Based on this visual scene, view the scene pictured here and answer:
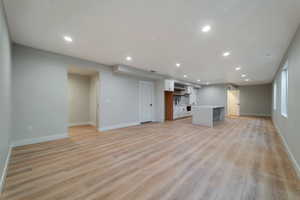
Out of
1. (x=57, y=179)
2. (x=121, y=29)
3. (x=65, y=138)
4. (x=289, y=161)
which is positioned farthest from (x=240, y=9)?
(x=65, y=138)

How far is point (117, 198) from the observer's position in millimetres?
1521

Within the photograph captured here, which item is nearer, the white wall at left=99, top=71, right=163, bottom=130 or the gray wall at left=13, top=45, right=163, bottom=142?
the gray wall at left=13, top=45, right=163, bottom=142

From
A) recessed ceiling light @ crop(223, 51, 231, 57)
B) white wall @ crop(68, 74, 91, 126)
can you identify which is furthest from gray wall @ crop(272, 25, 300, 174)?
white wall @ crop(68, 74, 91, 126)

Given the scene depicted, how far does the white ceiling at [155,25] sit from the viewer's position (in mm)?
1824

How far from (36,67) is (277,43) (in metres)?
6.28

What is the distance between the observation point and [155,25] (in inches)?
91.5

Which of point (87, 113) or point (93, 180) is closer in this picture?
point (93, 180)

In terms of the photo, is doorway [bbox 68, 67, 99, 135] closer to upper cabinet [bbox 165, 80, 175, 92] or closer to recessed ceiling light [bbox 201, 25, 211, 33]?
upper cabinet [bbox 165, 80, 175, 92]

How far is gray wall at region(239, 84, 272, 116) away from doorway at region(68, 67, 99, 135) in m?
11.5

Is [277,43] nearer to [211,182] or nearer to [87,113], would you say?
[211,182]

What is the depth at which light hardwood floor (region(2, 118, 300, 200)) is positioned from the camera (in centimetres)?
160

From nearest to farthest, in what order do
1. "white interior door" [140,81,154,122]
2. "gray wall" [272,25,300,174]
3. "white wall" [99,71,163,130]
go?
"gray wall" [272,25,300,174]
"white wall" [99,71,163,130]
"white interior door" [140,81,154,122]

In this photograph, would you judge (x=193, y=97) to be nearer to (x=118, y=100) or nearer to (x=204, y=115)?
(x=204, y=115)

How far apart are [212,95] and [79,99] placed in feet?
31.4
